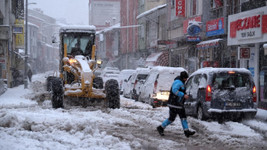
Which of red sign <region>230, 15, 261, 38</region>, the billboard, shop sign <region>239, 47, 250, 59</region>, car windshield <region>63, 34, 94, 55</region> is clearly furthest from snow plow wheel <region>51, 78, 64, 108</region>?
red sign <region>230, 15, 261, 38</region>

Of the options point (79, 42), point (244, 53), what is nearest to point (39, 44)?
point (79, 42)

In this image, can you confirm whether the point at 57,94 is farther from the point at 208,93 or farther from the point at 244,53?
the point at 244,53

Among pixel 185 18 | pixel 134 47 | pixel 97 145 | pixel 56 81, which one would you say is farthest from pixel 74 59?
pixel 134 47

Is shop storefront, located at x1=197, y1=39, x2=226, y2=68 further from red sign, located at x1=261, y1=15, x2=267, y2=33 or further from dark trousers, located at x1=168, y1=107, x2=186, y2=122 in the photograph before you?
dark trousers, located at x1=168, y1=107, x2=186, y2=122

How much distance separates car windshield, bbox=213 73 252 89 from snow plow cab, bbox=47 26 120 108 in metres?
3.86

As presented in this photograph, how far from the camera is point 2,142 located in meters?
7.59

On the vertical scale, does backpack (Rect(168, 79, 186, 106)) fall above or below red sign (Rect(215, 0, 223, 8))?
below

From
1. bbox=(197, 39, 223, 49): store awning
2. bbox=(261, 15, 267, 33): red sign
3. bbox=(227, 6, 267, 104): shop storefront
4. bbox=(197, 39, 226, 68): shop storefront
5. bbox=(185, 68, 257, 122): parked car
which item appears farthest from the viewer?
bbox=(197, 39, 226, 68): shop storefront

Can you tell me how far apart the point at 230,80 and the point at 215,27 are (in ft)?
38.1

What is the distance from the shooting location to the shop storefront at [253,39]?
62.2 ft

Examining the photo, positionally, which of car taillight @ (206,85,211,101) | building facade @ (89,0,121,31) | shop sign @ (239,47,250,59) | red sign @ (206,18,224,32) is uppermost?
building facade @ (89,0,121,31)

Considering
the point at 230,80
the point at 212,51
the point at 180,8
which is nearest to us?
the point at 230,80

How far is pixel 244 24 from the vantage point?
20359 millimetres

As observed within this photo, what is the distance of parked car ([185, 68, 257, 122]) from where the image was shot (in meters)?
12.6
